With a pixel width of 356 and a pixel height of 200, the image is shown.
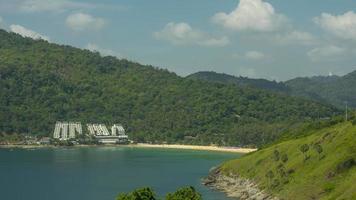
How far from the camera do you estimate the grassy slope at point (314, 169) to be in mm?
124562

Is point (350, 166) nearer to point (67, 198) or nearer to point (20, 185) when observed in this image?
point (67, 198)

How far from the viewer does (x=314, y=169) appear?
452 ft

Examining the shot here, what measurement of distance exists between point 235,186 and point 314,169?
3179 centimetres

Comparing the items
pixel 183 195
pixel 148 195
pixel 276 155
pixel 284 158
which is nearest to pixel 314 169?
pixel 284 158

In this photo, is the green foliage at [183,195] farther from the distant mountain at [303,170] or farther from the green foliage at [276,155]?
the green foliage at [276,155]

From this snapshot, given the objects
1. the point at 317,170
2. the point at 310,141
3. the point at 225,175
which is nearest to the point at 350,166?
the point at 317,170

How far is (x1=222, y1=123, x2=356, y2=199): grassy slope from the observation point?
125 metres

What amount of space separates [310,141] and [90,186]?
6365 cm

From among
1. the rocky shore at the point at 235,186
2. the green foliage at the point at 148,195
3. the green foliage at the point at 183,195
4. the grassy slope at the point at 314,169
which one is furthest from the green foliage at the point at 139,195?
the rocky shore at the point at 235,186

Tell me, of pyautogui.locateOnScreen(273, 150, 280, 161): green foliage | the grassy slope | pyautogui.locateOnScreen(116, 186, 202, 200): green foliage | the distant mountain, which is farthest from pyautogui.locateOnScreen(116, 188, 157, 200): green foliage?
pyautogui.locateOnScreen(273, 150, 280, 161): green foliage

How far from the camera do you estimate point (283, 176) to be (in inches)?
5694

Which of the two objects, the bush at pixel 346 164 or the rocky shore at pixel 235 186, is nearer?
the bush at pixel 346 164

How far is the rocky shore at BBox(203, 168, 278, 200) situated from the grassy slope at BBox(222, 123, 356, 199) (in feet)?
6.39

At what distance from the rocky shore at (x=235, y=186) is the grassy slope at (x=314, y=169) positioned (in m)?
1.95
